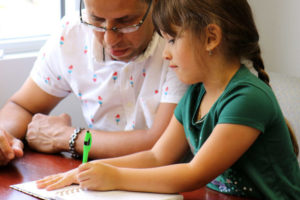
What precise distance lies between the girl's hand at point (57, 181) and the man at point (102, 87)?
0.23m

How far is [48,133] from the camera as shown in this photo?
61.9 inches

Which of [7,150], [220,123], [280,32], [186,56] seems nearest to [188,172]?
[220,123]

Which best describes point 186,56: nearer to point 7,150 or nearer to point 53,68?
point 7,150

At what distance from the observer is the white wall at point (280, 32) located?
84.8 inches

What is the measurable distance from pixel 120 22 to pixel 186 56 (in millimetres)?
318

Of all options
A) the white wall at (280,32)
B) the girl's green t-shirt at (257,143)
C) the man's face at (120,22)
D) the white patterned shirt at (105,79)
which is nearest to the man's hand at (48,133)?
the white patterned shirt at (105,79)

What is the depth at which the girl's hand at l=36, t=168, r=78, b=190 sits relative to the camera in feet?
3.74

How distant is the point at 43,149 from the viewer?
1528 mm

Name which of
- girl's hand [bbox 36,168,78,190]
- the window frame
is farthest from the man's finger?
the window frame

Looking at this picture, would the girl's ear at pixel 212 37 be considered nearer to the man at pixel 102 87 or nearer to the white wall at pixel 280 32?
the man at pixel 102 87

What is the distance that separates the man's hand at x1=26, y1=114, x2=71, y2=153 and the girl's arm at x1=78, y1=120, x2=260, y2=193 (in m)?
0.42

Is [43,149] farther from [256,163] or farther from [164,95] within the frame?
[256,163]

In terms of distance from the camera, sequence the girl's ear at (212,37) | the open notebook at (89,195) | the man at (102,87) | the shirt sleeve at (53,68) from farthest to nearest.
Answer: the shirt sleeve at (53,68), the man at (102,87), the girl's ear at (212,37), the open notebook at (89,195)

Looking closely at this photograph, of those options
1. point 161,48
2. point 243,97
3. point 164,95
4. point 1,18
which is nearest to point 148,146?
point 164,95
